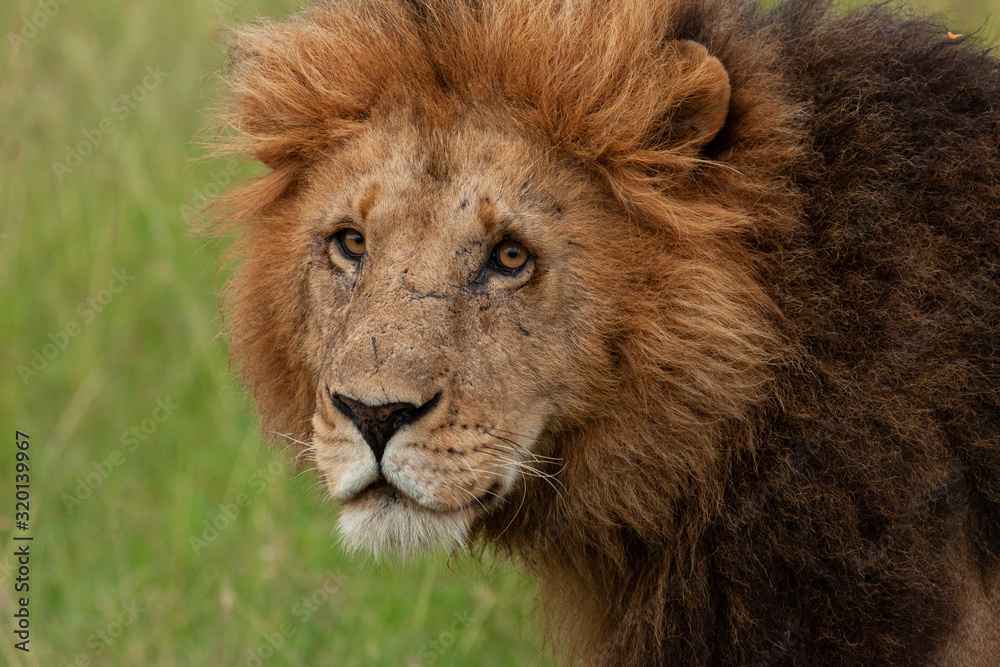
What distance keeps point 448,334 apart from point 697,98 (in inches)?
36.4

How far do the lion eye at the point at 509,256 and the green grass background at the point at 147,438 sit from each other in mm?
1028

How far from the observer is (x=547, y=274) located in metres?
3.06

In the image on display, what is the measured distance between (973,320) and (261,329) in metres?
2.13

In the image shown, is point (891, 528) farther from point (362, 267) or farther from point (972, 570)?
point (362, 267)

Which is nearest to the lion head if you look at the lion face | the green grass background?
the lion face

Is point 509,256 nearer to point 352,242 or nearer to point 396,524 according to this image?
point 352,242

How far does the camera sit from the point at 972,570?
9.86 ft

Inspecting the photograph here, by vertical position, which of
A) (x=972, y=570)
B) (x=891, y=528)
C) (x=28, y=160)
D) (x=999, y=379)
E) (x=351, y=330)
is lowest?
(x=972, y=570)

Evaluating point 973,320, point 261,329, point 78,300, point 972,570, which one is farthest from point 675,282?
point 78,300

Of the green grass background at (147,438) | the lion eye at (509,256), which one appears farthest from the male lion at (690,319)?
the green grass background at (147,438)

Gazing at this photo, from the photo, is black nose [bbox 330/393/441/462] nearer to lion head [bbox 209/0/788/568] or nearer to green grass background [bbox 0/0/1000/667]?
lion head [bbox 209/0/788/568]

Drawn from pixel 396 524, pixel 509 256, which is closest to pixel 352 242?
pixel 509 256

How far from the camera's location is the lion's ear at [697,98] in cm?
299

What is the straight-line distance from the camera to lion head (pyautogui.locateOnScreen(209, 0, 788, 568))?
2.96m
